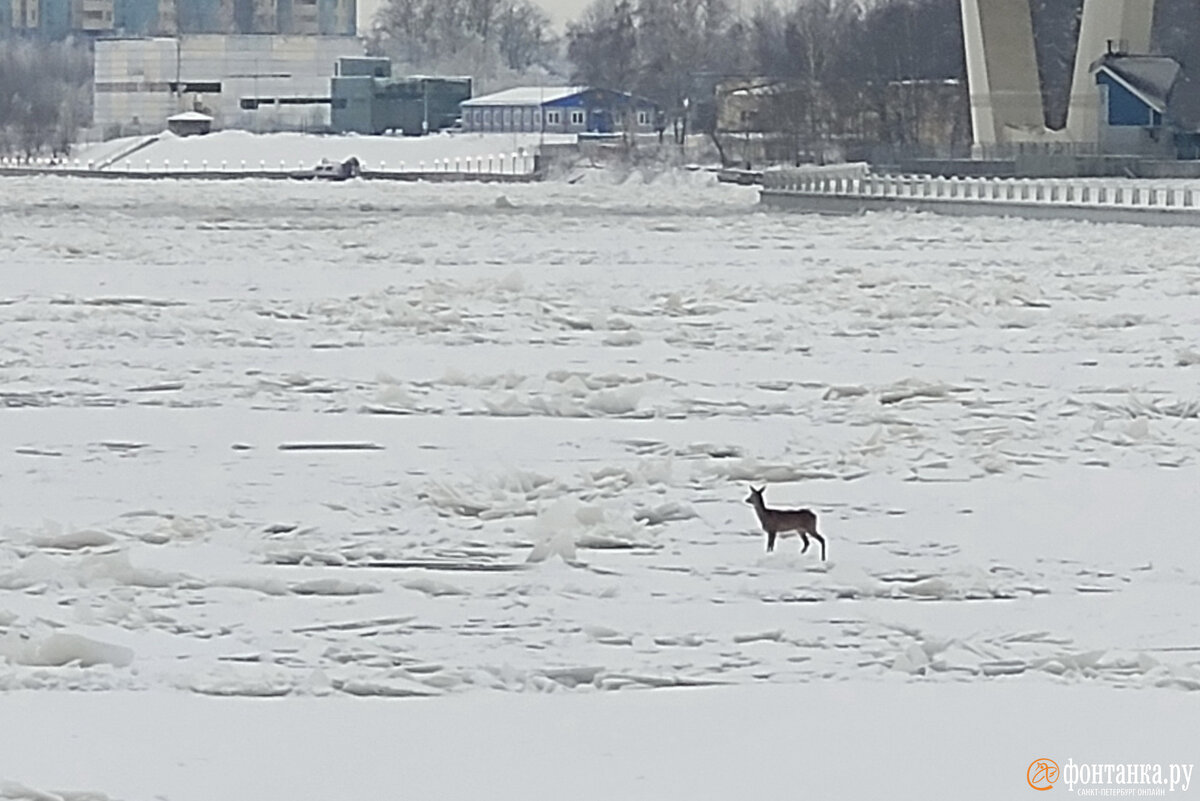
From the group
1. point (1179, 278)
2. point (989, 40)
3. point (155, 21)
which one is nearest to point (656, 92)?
point (155, 21)

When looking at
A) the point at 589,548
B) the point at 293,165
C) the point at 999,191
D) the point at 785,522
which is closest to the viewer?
the point at 785,522

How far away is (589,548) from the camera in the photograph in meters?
11.0

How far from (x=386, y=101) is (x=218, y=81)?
14601 mm

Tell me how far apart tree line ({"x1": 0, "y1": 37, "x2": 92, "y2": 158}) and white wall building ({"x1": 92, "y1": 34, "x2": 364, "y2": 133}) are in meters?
3.49

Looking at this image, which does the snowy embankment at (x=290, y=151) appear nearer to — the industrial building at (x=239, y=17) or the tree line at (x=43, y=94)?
the tree line at (x=43, y=94)

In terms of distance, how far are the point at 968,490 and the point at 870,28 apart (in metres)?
99.1

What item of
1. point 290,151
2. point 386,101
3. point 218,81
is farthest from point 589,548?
point 218,81

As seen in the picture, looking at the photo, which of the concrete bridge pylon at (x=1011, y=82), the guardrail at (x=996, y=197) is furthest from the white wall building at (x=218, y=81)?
the guardrail at (x=996, y=197)

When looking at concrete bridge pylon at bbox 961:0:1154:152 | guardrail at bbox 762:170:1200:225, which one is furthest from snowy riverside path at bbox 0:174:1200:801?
concrete bridge pylon at bbox 961:0:1154:152

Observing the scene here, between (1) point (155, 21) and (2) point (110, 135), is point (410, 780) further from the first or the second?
(1) point (155, 21)

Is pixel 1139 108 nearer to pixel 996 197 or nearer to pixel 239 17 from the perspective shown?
pixel 996 197

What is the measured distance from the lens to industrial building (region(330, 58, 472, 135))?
5566 inches

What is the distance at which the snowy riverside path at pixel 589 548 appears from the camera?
7605mm

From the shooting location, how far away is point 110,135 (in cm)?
14725
